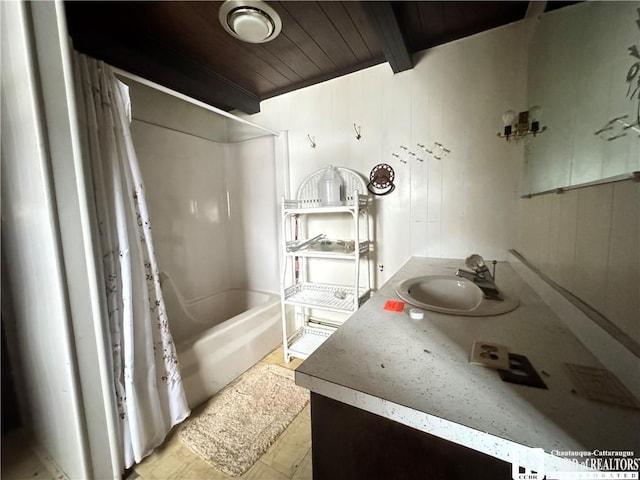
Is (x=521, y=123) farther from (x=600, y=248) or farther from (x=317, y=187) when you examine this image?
(x=317, y=187)

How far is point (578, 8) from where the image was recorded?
0.75m

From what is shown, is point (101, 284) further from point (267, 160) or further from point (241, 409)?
point (267, 160)

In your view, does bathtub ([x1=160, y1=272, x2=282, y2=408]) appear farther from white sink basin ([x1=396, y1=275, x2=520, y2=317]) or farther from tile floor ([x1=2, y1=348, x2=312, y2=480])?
white sink basin ([x1=396, y1=275, x2=520, y2=317])

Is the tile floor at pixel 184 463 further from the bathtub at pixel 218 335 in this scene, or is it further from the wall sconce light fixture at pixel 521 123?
the wall sconce light fixture at pixel 521 123

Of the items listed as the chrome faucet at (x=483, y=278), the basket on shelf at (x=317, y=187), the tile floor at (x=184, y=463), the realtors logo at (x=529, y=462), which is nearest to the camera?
the realtors logo at (x=529, y=462)

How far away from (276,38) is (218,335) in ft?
5.59

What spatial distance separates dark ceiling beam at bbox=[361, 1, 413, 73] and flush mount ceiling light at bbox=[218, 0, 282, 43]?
437 millimetres

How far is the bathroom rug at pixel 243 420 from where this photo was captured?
1.08 m

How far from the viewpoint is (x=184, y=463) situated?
104 cm

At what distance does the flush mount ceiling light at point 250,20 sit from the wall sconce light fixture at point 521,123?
1.24 metres

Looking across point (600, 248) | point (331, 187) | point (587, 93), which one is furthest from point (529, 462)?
point (331, 187)

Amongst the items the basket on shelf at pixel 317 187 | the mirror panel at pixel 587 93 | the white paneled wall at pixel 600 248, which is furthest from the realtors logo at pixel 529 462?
the basket on shelf at pixel 317 187

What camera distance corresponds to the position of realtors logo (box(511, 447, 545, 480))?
0.33 m

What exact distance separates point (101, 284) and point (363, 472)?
1.01 meters
